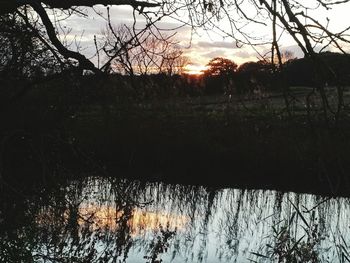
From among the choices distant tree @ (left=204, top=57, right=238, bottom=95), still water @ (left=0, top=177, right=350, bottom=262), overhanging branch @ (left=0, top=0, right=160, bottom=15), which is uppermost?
overhanging branch @ (left=0, top=0, right=160, bottom=15)

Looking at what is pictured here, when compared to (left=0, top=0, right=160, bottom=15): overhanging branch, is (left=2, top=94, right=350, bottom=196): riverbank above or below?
below

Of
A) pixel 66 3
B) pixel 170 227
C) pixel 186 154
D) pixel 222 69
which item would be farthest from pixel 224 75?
pixel 186 154

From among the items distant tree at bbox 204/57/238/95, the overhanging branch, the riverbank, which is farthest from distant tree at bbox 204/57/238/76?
the riverbank

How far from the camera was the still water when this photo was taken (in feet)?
15.9

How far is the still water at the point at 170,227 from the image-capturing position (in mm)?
4840

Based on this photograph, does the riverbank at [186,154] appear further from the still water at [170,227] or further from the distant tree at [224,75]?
the distant tree at [224,75]

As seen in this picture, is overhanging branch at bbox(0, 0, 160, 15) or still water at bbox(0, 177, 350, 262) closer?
overhanging branch at bbox(0, 0, 160, 15)

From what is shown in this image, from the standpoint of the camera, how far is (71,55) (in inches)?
160

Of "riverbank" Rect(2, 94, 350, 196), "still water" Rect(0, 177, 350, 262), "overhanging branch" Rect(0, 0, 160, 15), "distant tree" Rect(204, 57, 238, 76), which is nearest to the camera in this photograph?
"distant tree" Rect(204, 57, 238, 76)

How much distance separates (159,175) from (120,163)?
33.7 inches

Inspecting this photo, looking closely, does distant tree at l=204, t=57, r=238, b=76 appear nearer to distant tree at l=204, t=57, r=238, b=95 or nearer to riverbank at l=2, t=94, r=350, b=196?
distant tree at l=204, t=57, r=238, b=95

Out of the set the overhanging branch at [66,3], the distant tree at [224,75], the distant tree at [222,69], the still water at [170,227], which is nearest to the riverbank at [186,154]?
the still water at [170,227]

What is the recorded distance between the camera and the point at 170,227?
8.09m

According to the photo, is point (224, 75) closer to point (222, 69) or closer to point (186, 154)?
point (222, 69)
